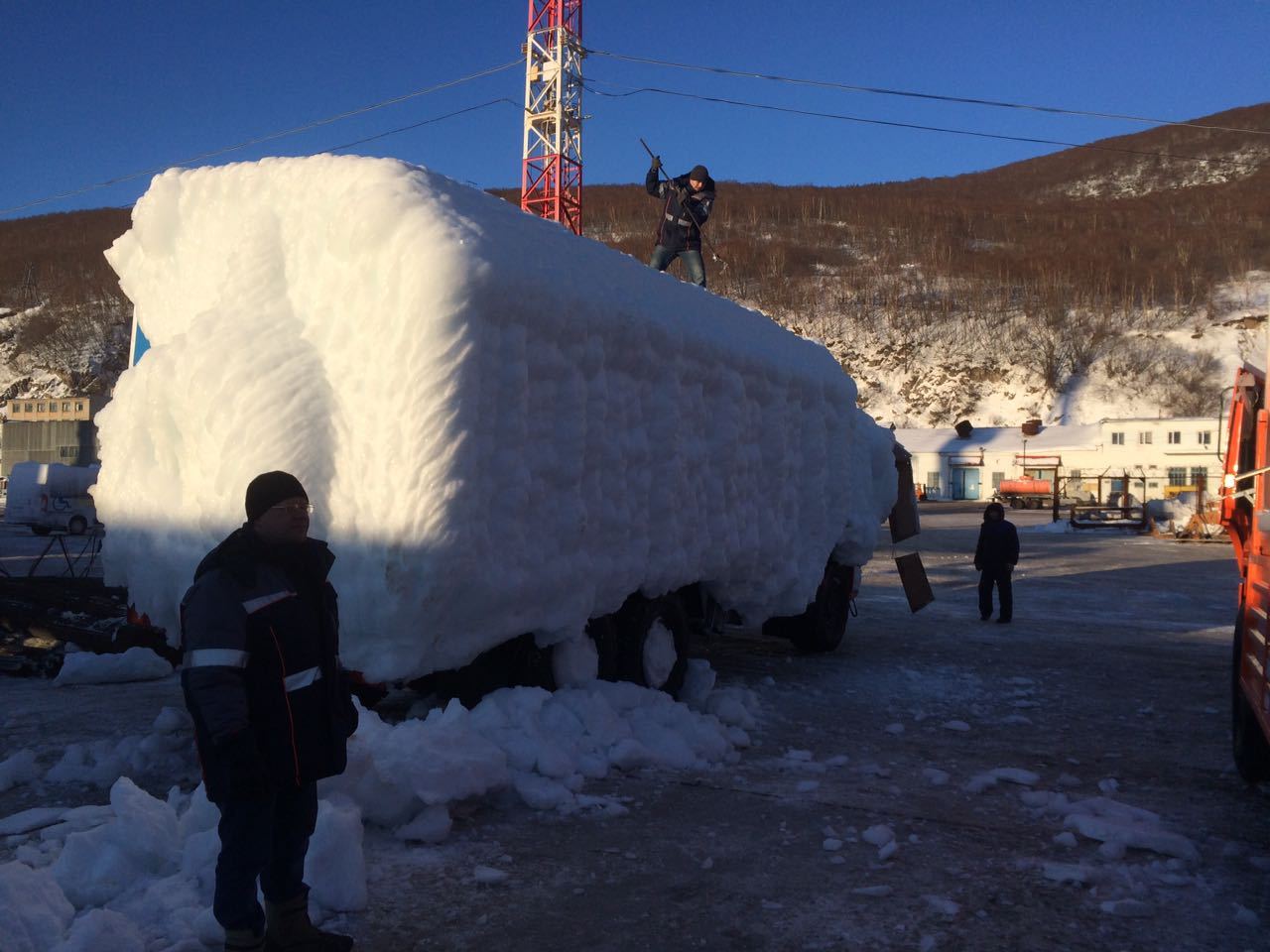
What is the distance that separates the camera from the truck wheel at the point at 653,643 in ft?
23.6

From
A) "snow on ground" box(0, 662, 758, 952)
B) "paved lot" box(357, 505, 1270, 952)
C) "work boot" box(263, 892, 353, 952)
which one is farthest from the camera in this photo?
"paved lot" box(357, 505, 1270, 952)

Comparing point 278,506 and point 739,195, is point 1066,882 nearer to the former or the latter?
point 278,506

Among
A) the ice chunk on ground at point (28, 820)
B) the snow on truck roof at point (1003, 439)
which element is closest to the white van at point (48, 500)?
the ice chunk on ground at point (28, 820)

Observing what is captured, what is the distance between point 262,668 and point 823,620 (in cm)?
778

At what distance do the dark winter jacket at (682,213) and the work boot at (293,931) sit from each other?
29.3 feet

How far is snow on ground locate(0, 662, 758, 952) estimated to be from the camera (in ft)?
11.7

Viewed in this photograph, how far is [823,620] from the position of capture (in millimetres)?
10312

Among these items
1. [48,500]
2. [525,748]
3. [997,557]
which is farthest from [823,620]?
[48,500]

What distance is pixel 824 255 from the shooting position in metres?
108

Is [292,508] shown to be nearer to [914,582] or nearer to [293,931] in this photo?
[293,931]

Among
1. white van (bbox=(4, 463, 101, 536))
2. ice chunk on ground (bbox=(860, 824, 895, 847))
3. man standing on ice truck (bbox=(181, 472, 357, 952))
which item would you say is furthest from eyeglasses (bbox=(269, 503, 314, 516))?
white van (bbox=(4, 463, 101, 536))

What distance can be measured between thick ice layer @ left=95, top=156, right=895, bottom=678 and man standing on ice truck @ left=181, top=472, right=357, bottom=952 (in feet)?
5.90

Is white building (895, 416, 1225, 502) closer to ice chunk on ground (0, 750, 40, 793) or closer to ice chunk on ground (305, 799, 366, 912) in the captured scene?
ice chunk on ground (0, 750, 40, 793)

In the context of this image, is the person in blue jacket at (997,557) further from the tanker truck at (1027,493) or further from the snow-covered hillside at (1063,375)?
the snow-covered hillside at (1063,375)
